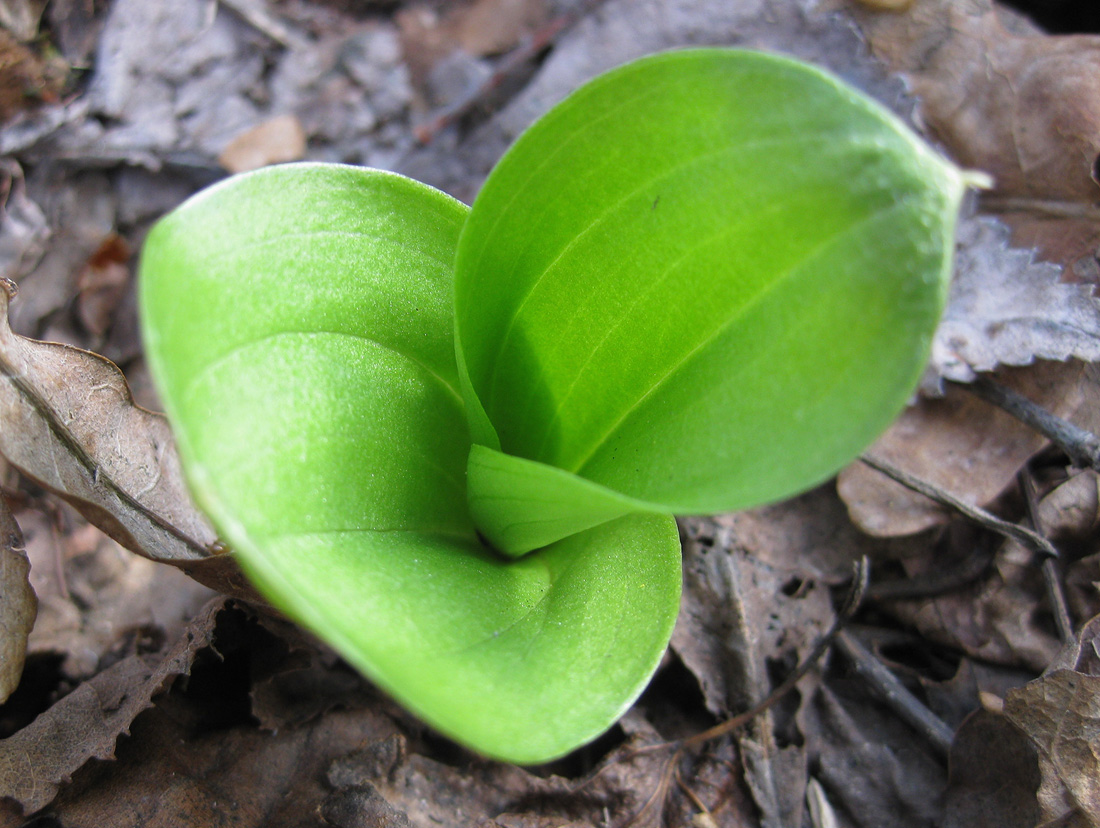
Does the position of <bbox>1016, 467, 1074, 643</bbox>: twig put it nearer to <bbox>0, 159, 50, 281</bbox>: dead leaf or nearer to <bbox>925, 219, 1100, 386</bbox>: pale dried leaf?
<bbox>925, 219, 1100, 386</bbox>: pale dried leaf

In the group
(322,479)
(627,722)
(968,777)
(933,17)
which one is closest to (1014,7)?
(933,17)

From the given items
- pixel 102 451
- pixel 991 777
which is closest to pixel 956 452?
pixel 991 777

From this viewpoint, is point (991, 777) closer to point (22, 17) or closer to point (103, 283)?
point (103, 283)

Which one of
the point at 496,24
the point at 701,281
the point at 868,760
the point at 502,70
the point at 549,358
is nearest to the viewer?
the point at 701,281

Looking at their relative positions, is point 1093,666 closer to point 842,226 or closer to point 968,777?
point 968,777

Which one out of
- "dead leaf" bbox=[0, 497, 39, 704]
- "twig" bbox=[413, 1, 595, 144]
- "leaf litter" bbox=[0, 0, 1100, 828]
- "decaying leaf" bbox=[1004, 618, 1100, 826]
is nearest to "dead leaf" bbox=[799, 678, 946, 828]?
"leaf litter" bbox=[0, 0, 1100, 828]
